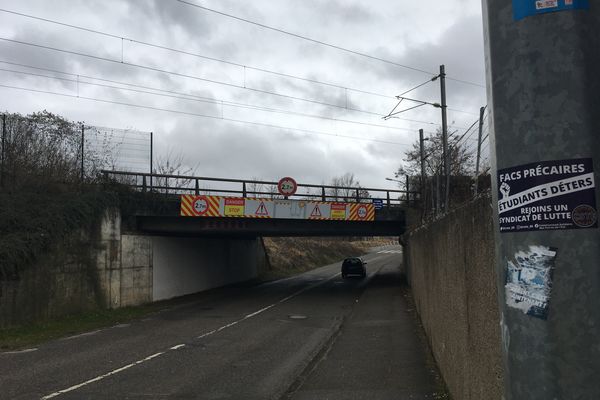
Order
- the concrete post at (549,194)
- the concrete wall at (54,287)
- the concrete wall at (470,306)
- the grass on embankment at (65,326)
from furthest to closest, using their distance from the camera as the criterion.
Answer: the concrete wall at (54,287) < the grass on embankment at (65,326) < the concrete wall at (470,306) < the concrete post at (549,194)

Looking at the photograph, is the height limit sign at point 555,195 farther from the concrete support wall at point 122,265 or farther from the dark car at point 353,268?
the dark car at point 353,268

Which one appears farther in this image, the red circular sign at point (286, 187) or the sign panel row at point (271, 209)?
the red circular sign at point (286, 187)

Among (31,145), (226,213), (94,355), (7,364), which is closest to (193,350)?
(94,355)

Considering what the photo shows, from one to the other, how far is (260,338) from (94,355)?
13.2ft

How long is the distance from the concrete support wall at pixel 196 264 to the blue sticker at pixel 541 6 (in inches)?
915

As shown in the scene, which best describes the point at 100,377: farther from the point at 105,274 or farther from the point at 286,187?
the point at 286,187

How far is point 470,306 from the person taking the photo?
5.23 meters

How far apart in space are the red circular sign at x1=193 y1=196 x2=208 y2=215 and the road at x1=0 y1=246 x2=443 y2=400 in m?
5.84

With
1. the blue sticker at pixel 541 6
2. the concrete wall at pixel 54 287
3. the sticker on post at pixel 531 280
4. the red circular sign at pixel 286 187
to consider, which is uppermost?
the red circular sign at pixel 286 187

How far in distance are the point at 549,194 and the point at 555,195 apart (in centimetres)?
2

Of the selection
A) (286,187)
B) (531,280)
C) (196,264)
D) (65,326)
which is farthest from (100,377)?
(196,264)

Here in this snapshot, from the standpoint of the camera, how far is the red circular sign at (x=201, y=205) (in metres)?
23.3

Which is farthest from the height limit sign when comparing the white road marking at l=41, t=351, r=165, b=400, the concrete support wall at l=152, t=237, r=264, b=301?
the concrete support wall at l=152, t=237, r=264, b=301

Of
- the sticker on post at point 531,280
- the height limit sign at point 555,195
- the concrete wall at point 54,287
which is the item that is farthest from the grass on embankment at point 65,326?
the height limit sign at point 555,195
